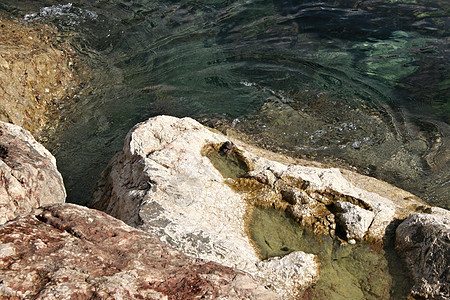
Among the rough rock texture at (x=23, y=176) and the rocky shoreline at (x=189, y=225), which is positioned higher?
the rough rock texture at (x=23, y=176)

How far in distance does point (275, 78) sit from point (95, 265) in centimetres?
613

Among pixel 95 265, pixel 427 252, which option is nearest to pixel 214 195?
pixel 95 265

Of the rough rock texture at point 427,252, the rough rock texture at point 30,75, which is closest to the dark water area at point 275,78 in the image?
the rough rock texture at point 30,75

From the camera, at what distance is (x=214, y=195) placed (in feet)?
13.3

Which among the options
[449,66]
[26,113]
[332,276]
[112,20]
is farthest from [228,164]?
[112,20]

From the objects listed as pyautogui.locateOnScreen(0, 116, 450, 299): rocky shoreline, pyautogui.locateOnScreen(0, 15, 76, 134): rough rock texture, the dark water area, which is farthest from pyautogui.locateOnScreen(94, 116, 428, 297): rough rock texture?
pyautogui.locateOnScreen(0, 15, 76, 134): rough rock texture

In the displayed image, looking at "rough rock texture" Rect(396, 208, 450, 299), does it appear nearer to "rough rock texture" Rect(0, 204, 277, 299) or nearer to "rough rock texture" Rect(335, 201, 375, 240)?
"rough rock texture" Rect(335, 201, 375, 240)

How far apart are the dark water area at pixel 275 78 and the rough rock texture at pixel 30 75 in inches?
15.9

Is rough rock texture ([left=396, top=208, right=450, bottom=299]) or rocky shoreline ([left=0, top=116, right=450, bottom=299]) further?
rough rock texture ([left=396, top=208, right=450, bottom=299])

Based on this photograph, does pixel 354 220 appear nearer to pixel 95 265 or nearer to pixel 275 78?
pixel 95 265

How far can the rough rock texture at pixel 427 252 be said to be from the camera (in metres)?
3.30

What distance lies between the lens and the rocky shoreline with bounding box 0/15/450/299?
7.91ft

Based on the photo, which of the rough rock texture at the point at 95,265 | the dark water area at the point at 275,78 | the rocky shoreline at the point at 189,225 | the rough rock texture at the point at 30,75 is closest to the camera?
the rough rock texture at the point at 95,265

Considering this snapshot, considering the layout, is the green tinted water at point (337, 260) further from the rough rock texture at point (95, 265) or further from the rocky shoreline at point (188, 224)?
the rough rock texture at point (95, 265)
